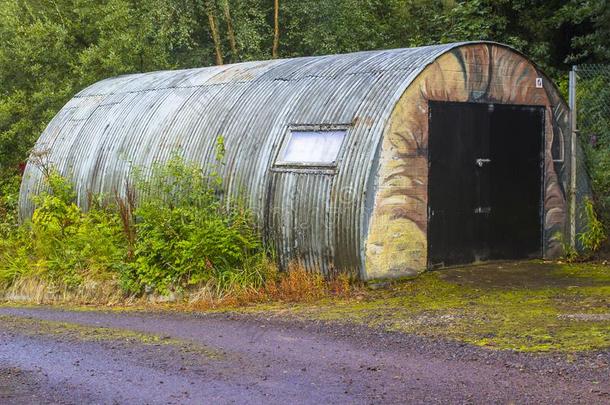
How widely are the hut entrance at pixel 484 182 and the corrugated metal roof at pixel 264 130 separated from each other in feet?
3.56

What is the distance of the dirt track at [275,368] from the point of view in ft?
22.4

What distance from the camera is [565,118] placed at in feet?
47.5

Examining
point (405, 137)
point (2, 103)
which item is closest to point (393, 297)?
point (405, 137)

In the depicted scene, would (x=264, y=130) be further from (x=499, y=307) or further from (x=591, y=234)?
(x=591, y=234)

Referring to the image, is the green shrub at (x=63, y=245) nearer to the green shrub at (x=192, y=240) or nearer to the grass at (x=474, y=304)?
the green shrub at (x=192, y=240)

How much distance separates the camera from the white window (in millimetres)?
12617

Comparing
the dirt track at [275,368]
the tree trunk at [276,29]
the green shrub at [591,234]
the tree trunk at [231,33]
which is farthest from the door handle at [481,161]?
the tree trunk at [276,29]

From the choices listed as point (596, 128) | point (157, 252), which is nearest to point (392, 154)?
point (157, 252)

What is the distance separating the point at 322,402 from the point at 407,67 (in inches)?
278

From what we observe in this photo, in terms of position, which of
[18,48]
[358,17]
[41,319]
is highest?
[358,17]

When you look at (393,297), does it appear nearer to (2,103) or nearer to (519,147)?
(519,147)

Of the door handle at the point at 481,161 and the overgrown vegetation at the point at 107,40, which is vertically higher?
the overgrown vegetation at the point at 107,40

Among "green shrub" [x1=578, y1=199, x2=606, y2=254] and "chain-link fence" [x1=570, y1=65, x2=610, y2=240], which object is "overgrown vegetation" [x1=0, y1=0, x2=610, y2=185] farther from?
"green shrub" [x1=578, y1=199, x2=606, y2=254]

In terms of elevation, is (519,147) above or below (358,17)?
below
